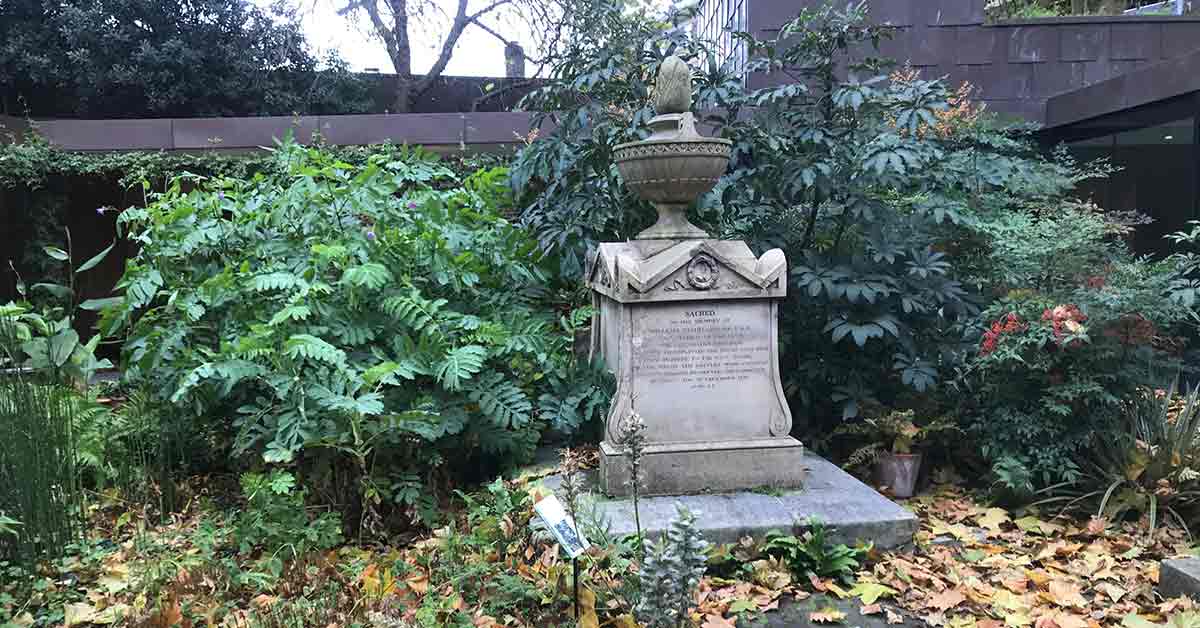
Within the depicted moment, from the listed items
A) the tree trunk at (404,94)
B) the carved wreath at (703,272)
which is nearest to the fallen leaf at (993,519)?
the carved wreath at (703,272)

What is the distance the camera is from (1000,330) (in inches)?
184

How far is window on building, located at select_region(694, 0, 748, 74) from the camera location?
8930mm

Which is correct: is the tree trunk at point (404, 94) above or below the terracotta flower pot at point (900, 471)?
above

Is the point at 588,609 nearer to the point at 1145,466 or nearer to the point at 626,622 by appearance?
the point at 626,622

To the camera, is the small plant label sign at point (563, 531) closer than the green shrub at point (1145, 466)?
Yes

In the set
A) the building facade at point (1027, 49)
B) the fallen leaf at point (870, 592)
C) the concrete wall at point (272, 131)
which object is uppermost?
the building facade at point (1027, 49)

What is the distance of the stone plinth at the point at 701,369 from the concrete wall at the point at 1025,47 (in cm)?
504

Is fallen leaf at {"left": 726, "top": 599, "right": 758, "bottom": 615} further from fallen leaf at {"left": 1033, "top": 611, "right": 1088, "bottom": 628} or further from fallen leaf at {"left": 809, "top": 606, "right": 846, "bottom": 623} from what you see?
fallen leaf at {"left": 1033, "top": 611, "right": 1088, "bottom": 628}

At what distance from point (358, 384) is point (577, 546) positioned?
6.21 feet

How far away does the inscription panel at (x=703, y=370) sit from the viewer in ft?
14.3

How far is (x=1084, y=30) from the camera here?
8.92 m

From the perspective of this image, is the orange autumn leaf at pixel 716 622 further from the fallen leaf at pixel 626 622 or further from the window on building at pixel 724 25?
the window on building at pixel 724 25

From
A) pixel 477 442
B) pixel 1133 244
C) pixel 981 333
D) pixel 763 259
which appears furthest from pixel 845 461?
pixel 1133 244

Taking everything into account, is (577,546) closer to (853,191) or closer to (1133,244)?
(853,191)
